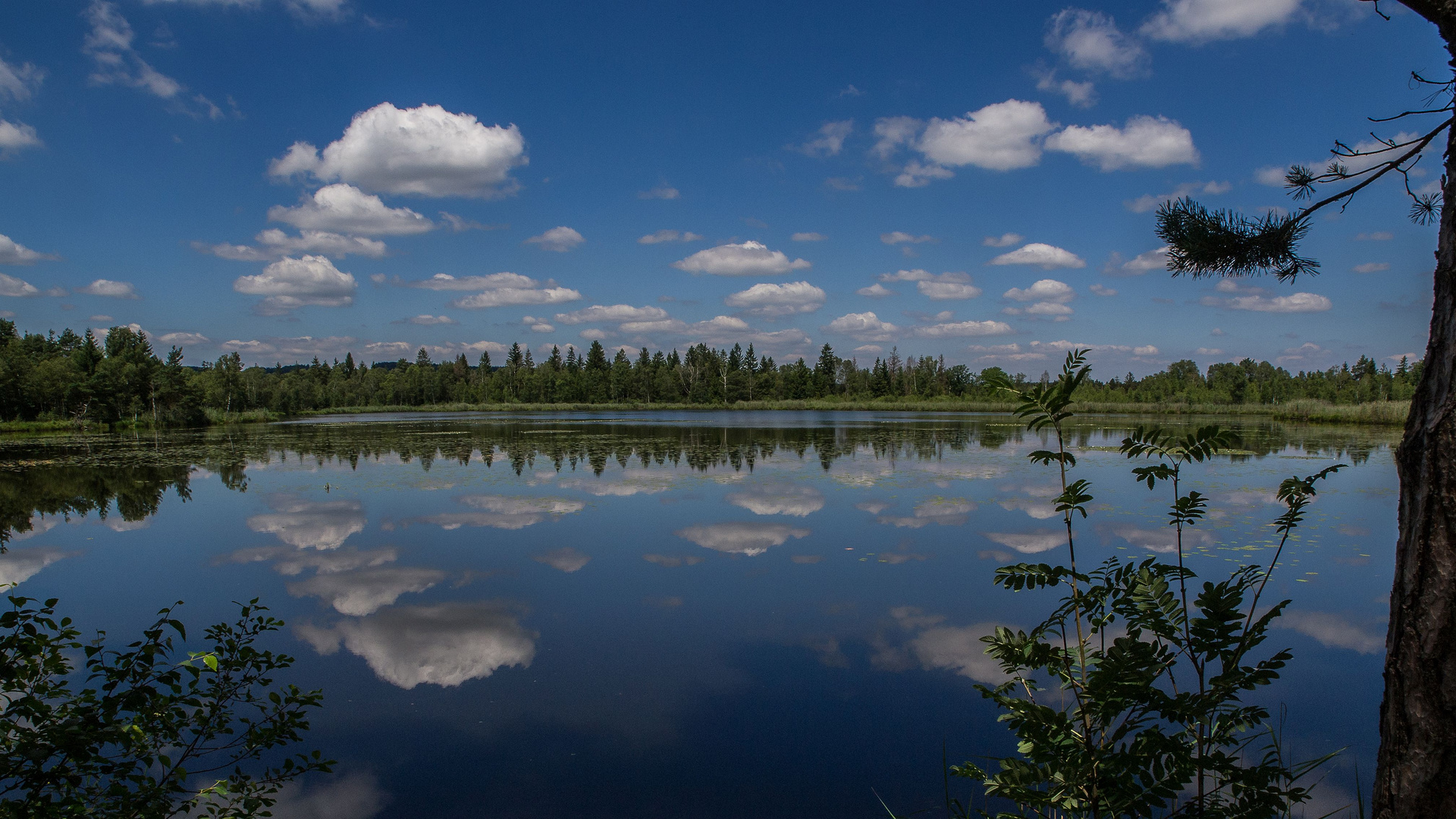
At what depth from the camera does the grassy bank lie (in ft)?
121

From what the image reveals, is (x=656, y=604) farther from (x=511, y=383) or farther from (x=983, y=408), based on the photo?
(x=511, y=383)

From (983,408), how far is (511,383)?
63.0 meters

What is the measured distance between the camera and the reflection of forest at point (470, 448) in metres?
15.2

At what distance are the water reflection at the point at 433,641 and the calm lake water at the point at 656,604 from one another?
0.03 metres

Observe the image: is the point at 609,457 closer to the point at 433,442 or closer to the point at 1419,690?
the point at 433,442

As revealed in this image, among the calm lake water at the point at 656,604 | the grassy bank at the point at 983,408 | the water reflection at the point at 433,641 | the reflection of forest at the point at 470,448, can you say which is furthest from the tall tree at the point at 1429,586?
the grassy bank at the point at 983,408

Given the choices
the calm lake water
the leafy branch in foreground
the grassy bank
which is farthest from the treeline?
the leafy branch in foreground

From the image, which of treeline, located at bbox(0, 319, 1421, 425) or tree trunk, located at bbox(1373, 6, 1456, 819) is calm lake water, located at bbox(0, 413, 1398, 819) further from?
treeline, located at bbox(0, 319, 1421, 425)

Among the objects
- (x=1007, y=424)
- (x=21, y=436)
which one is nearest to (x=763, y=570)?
(x=1007, y=424)

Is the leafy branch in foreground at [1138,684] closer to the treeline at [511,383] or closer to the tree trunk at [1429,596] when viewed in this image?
the tree trunk at [1429,596]

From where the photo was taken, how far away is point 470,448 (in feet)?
79.9

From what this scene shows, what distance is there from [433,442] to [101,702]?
27.1 meters

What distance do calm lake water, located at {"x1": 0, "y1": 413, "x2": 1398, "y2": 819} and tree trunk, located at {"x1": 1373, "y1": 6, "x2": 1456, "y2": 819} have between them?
2.67m

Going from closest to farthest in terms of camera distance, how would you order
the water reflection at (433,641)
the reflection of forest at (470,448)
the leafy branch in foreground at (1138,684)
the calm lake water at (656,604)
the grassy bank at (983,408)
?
the leafy branch in foreground at (1138,684) < the calm lake water at (656,604) < the water reflection at (433,641) < the reflection of forest at (470,448) < the grassy bank at (983,408)
